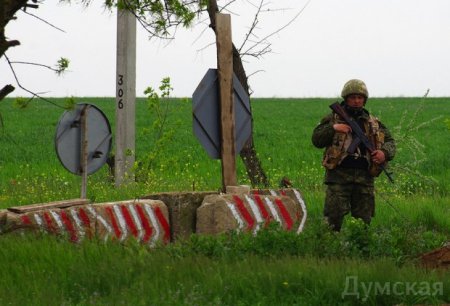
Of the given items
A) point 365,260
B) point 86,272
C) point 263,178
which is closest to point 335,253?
point 365,260

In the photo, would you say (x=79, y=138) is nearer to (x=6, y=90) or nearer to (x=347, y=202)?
(x=6, y=90)

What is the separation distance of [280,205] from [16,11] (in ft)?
11.3

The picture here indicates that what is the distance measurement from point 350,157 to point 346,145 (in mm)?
143

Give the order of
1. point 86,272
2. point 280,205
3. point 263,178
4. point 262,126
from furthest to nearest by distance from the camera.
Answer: point 262,126, point 263,178, point 280,205, point 86,272

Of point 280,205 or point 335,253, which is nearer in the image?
point 335,253

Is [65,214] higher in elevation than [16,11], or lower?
lower

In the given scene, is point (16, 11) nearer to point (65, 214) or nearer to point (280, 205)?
point (65, 214)

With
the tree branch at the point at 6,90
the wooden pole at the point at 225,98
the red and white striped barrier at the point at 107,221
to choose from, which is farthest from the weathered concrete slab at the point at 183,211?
the tree branch at the point at 6,90

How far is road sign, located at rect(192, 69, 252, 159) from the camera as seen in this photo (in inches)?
434

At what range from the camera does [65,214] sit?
34.6 feet

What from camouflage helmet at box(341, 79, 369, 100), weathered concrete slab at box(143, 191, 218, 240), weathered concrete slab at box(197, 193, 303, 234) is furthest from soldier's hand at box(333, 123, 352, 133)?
weathered concrete slab at box(143, 191, 218, 240)

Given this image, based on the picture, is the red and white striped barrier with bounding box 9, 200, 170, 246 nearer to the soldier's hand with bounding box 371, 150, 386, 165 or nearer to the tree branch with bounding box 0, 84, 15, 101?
the tree branch with bounding box 0, 84, 15, 101

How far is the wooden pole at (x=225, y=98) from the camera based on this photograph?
11164 millimetres

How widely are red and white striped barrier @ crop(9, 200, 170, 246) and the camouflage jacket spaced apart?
71.7 inches
